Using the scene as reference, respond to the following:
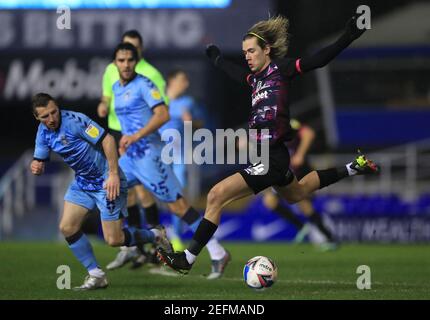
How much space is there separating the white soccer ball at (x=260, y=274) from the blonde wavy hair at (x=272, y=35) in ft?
6.30

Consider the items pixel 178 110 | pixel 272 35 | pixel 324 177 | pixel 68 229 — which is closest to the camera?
pixel 272 35

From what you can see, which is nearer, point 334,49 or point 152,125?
point 334,49

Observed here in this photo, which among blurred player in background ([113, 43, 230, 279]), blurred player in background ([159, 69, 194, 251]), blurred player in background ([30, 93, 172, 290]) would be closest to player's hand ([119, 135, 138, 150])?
blurred player in background ([113, 43, 230, 279])

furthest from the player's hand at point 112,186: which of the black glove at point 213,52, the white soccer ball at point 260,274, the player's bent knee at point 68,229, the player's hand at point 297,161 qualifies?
the player's hand at point 297,161

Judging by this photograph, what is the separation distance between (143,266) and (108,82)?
2244 mm

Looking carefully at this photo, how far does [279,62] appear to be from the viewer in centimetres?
952

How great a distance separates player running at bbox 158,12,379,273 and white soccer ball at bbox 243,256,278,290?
0.49 meters

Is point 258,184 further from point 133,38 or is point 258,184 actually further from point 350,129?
point 350,129

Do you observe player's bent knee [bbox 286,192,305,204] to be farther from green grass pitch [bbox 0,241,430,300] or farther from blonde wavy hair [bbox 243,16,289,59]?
blonde wavy hair [bbox 243,16,289,59]

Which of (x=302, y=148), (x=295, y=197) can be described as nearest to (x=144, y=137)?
(x=295, y=197)

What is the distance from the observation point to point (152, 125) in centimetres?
1104

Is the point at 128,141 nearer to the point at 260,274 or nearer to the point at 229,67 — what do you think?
the point at 229,67

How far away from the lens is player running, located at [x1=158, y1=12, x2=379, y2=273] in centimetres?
931

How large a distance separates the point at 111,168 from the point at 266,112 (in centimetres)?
150
